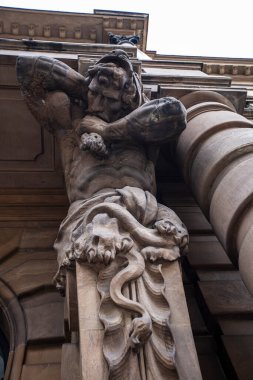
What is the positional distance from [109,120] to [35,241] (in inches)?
99.5

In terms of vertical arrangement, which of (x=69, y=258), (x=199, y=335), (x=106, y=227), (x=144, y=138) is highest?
(x=144, y=138)

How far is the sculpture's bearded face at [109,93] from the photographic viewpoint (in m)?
4.46

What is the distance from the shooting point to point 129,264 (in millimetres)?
3047

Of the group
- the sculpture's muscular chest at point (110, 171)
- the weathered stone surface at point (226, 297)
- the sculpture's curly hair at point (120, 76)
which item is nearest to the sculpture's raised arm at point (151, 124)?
the sculpture's muscular chest at point (110, 171)

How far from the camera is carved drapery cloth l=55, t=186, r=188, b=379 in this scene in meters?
2.54

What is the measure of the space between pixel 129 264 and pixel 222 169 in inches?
61.4

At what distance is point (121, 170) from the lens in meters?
4.20

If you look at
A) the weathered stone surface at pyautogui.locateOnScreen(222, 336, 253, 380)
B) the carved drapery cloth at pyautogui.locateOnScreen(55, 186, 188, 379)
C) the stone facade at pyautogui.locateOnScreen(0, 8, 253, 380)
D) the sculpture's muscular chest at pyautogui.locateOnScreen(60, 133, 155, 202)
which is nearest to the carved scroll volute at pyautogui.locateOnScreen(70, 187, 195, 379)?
the carved drapery cloth at pyautogui.locateOnScreen(55, 186, 188, 379)

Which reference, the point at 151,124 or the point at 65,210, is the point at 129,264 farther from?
the point at 65,210

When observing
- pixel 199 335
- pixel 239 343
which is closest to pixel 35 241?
pixel 199 335

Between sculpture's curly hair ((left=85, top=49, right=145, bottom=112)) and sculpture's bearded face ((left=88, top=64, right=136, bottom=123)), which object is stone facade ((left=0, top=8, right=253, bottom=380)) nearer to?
sculpture's curly hair ((left=85, top=49, right=145, bottom=112))

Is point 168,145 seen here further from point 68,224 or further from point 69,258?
point 69,258

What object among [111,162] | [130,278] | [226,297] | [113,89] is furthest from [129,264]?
[113,89]

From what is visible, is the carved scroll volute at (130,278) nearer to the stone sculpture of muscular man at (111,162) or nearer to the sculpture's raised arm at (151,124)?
the stone sculpture of muscular man at (111,162)
